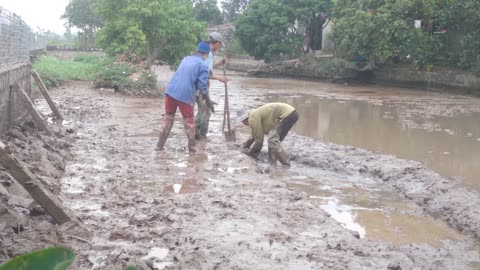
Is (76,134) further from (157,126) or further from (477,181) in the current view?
(477,181)

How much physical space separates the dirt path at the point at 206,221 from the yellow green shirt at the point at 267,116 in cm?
42

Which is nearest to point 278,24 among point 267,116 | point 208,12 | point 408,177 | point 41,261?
point 208,12

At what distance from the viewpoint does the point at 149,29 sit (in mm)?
18016

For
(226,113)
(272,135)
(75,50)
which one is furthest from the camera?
(75,50)

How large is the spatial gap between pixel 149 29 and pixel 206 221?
47.7 ft

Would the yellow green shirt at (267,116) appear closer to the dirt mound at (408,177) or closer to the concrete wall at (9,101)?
the dirt mound at (408,177)

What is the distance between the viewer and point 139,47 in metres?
18.0

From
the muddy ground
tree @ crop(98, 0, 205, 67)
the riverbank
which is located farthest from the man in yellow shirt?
the riverbank

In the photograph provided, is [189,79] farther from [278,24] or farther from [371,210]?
[278,24]

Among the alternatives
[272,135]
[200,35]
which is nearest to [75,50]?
[200,35]

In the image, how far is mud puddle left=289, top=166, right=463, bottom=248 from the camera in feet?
16.0

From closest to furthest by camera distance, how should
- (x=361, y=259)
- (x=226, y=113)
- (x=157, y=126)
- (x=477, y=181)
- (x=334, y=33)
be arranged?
(x=361, y=259), (x=477, y=181), (x=226, y=113), (x=157, y=126), (x=334, y=33)

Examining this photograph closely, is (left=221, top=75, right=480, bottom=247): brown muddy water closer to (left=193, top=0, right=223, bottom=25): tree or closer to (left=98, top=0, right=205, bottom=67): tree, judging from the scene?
(left=98, top=0, right=205, bottom=67): tree

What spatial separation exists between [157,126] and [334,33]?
66.0ft
